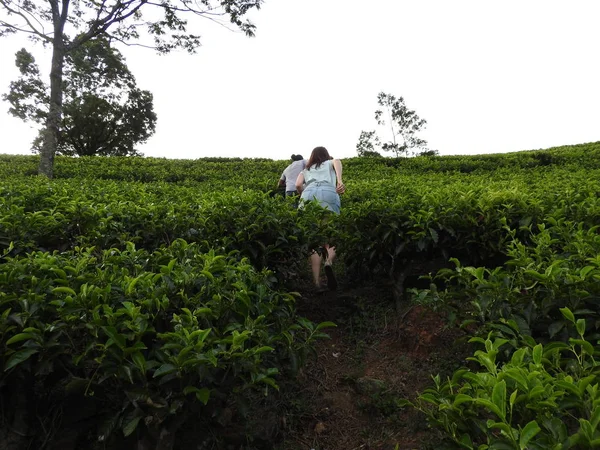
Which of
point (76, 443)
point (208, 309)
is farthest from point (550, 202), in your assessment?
point (76, 443)

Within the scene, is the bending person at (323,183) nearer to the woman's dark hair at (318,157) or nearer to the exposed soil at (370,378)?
the woman's dark hair at (318,157)

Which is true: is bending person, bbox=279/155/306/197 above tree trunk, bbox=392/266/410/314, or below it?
above

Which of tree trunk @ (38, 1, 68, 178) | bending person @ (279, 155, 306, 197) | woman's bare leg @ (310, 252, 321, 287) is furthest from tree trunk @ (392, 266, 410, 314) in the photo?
tree trunk @ (38, 1, 68, 178)

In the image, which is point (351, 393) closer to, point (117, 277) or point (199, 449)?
point (199, 449)

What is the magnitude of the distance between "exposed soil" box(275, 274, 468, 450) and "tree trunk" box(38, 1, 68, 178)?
794cm

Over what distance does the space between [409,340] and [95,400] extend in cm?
211

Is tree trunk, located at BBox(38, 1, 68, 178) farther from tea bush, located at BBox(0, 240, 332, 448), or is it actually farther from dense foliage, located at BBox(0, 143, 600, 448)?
tea bush, located at BBox(0, 240, 332, 448)

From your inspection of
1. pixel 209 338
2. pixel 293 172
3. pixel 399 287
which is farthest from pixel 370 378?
pixel 293 172

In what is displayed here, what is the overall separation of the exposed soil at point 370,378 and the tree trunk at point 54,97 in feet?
26.0

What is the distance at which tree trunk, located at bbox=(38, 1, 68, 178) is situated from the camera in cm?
888

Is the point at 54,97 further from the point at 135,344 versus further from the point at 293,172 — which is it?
the point at 135,344

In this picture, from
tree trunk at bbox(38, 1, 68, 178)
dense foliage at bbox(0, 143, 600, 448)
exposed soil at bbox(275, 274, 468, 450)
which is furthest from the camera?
tree trunk at bbox(38, 1, 68, 178)

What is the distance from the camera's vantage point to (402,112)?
2973cm

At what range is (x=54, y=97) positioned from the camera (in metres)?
9.01
